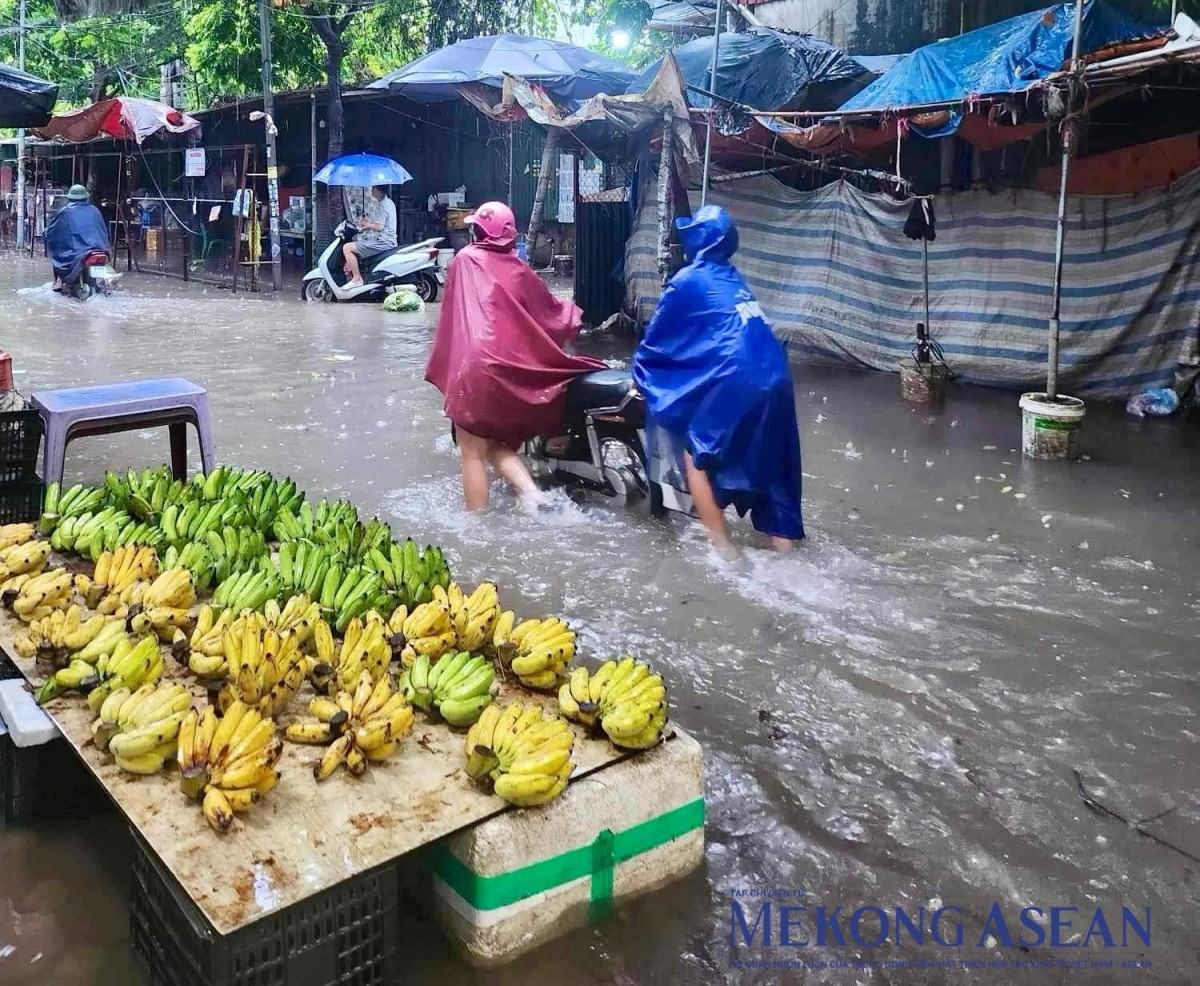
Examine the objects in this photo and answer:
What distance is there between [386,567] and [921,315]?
797cm

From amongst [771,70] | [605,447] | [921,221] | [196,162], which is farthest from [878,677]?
[196,162]

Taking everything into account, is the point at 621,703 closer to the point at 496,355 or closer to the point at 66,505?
the point at 66,505

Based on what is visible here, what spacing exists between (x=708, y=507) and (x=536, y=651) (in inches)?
94.3

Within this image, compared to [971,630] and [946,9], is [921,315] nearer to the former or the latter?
[946,9]

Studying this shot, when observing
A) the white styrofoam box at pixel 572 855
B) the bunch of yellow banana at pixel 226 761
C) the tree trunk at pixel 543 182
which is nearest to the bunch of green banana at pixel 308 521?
the bunch of yellow banana at pixel 226 761

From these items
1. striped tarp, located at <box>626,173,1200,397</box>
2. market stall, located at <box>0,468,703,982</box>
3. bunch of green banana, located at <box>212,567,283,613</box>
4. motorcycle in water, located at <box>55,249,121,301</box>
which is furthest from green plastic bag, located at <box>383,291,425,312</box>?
bunch of green banana, located at <box>212,567,283,613</box>

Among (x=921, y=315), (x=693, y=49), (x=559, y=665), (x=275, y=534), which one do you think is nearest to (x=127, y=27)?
(x=693, y=49)

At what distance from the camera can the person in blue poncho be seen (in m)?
5.09

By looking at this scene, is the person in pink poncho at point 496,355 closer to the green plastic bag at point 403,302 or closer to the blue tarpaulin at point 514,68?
the blue tarpaulin at point 514,68

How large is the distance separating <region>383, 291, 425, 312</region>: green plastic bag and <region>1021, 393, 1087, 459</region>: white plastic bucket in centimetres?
1042

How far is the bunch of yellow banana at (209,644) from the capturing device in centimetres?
288

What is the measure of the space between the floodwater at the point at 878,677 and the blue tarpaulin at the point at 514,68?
7.05 metres

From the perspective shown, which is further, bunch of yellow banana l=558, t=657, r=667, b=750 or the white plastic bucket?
the white plastic bucket

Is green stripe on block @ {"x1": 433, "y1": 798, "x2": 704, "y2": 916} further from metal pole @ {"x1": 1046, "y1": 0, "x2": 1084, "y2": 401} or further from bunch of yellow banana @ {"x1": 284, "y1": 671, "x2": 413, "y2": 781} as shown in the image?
metal pole @ {"x1": 1046, "y1": 0, "x2": 1084, "y2": 401}
